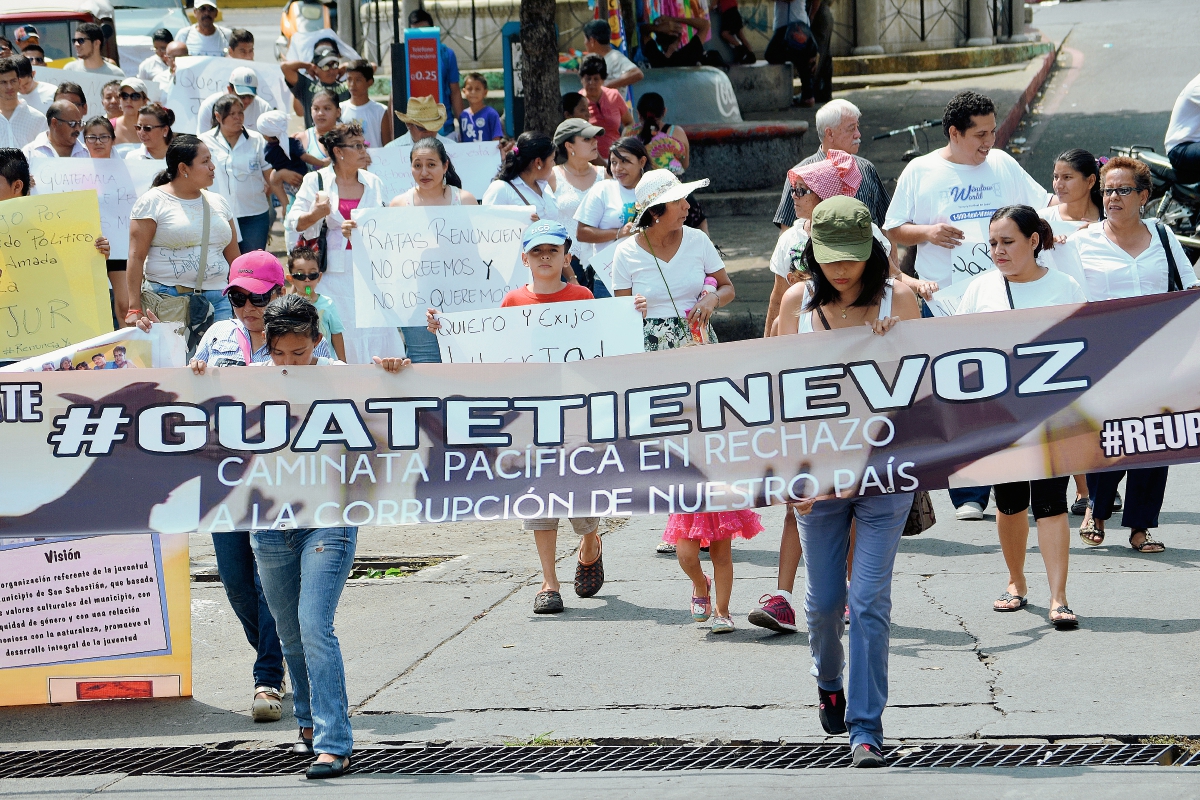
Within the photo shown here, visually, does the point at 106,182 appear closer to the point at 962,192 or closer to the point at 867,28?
the point at 962,192

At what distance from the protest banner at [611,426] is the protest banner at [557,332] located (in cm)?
80

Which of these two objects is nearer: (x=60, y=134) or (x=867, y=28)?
(x=60, y=134)

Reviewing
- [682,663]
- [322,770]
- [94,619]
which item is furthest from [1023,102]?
[322,770]

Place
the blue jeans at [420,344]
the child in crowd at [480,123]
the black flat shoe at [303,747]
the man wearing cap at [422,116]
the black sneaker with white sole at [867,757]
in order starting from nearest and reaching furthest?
the black sneaker with white sole at [867,757], the black flat shoe at [303,747], the blue jeans at [420,344], the man wearing cap at [422,116], the child in crowd at [480,123]

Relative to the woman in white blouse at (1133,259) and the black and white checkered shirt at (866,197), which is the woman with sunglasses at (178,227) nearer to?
the black and white checkered shirt at (866,197)

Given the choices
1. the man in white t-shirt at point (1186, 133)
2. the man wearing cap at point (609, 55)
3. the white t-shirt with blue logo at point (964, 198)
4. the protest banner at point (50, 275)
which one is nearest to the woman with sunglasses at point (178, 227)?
the protest banner at point (50, 275)

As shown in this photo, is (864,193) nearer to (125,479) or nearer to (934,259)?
(934,259)

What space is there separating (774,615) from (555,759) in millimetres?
1409

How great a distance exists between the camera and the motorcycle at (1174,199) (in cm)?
1184

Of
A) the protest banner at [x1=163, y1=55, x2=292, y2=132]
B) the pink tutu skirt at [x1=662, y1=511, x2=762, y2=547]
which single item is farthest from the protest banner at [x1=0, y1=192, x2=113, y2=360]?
the protest banner at [x1=163, y1=55, x2=292, y2=132]

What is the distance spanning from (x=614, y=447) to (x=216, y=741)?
5.92 feet

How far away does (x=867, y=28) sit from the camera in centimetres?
2208

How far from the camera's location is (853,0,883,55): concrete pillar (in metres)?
21.9

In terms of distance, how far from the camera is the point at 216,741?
18.4ft
